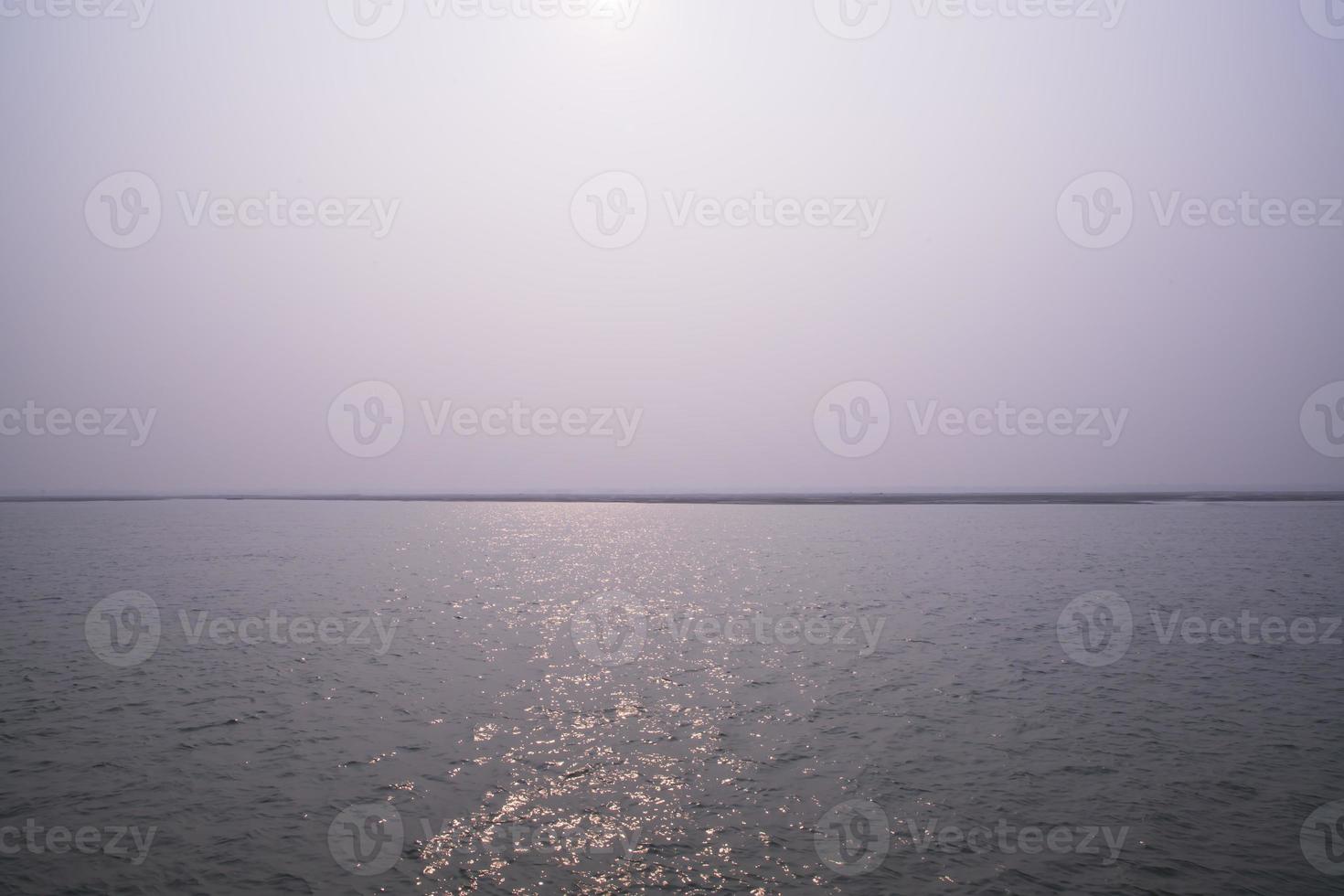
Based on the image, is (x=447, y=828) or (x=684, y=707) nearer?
(x=447, y=828)

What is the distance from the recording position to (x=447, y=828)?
12.1 meters

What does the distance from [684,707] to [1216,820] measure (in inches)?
453

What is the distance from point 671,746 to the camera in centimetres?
1611

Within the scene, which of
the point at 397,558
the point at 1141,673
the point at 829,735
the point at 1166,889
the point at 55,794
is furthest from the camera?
the point at 397,558

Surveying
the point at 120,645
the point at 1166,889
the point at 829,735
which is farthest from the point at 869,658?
the point at 120,645

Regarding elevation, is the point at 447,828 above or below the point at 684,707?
below

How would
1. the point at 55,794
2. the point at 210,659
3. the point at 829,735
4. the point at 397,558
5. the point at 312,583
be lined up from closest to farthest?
the point at 55,794
the point at 829,735
the point at 210,659
the point at 312,583
the point at 397,558

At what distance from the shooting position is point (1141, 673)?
2278 centimetres

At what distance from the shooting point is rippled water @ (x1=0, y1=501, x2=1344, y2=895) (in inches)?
433

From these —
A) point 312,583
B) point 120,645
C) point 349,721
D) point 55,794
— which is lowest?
point 55,794

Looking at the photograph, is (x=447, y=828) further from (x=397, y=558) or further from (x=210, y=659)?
(x=397, y=558)

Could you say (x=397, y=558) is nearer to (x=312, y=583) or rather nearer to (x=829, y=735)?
(x=312, y=583)

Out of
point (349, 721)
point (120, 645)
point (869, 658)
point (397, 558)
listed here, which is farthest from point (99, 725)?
point (397, 558)

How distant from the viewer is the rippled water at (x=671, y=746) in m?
11.0
